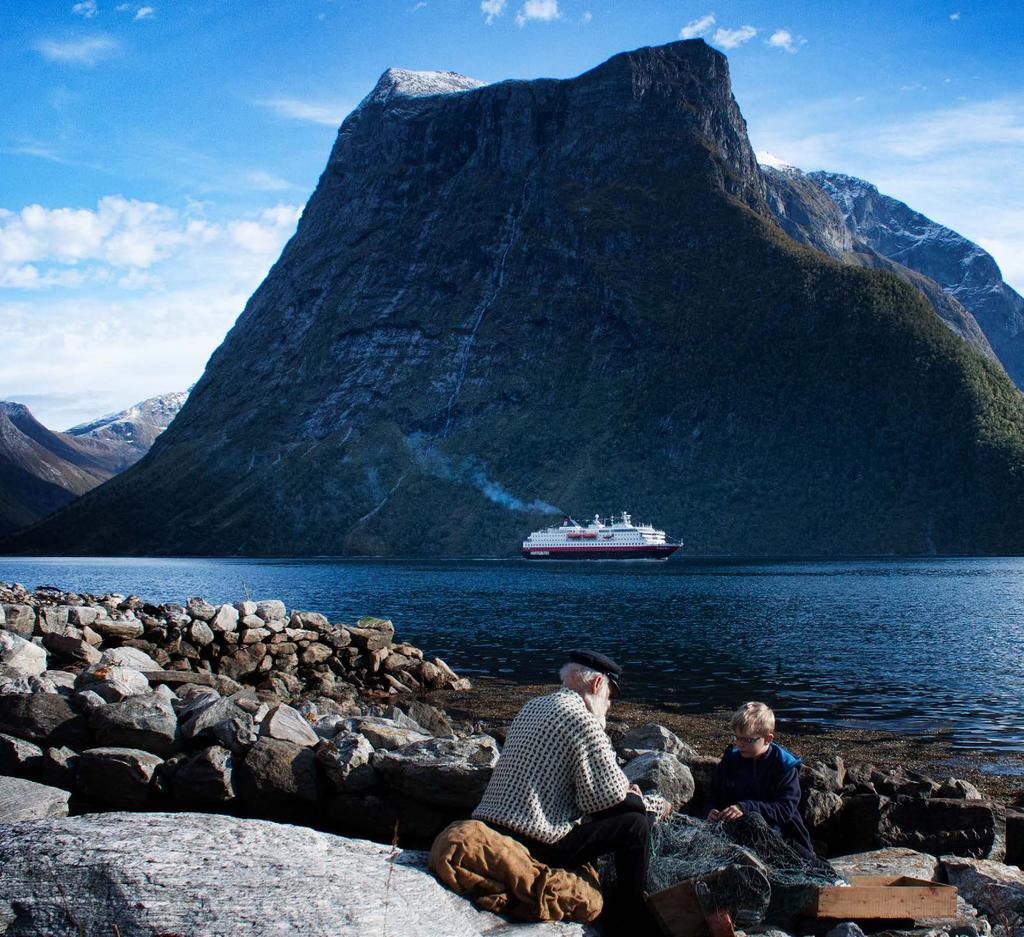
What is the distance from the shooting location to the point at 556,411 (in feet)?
588

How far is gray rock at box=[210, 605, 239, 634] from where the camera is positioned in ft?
81.2

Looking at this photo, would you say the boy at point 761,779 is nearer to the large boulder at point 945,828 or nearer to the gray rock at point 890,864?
the gray rock at point 890,864

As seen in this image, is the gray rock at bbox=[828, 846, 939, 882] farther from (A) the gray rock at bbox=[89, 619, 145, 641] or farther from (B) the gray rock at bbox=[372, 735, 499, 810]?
(A) the gray rock at bbox=[89, 619, 145, 641]

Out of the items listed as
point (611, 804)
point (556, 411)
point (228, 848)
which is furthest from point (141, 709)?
point (556, 411)

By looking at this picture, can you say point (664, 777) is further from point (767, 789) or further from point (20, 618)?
point (20, 618)

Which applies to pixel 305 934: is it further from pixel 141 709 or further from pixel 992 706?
pixel 992 706

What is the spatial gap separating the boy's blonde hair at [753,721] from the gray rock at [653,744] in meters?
3.01

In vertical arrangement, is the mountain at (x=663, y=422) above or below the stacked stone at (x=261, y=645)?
above

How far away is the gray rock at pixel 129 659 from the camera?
655 inches

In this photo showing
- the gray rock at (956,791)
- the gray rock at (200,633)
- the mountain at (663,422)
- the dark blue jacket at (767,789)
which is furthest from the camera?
the mountain at (663,422)

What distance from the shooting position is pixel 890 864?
8508 mm

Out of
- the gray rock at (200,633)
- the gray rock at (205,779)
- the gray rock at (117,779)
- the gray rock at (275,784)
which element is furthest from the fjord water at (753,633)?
the gray rock at (117,779)

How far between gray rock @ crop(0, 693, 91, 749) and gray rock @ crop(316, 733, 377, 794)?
2.63 m

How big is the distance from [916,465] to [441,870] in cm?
15709
